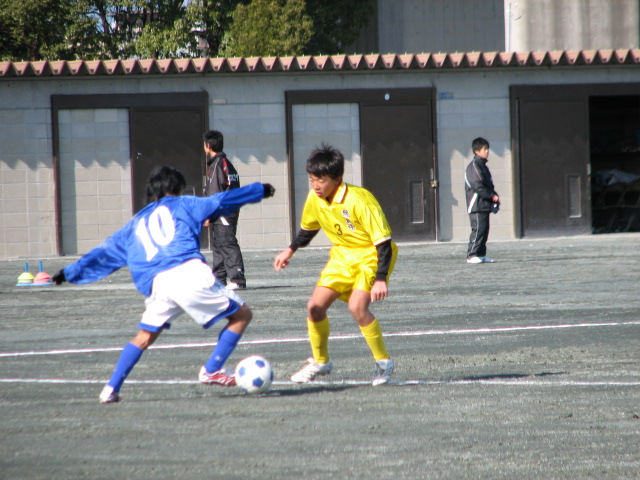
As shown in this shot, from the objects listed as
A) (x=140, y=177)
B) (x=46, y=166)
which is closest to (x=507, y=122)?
(x=140, y=177)

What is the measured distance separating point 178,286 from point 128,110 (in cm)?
1349

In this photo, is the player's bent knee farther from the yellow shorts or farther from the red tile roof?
the red tile roof

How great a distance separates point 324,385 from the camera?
20.8 ft

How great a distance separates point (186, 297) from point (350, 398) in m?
1.12

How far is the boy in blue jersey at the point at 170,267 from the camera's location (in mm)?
5777

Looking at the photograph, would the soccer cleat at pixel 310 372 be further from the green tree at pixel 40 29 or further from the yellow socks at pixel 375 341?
the green tree at pixel 40 29

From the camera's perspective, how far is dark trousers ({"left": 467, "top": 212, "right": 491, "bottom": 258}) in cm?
1491

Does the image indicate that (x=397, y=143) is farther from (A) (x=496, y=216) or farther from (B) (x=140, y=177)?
(B) (x=140, y=177)

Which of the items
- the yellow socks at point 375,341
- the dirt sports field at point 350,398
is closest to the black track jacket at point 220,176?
the dirt sports field at point 350,398

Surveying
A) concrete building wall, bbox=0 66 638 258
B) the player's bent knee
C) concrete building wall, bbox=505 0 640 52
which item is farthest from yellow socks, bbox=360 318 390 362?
concrete building wall, bbox=505 0 640 52

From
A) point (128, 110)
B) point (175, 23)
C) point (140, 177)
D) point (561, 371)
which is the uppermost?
point (175, 23)

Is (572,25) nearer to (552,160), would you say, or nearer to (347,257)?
(552,160)

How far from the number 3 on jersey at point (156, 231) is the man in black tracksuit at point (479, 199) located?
9.57 meters

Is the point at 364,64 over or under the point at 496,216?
over
